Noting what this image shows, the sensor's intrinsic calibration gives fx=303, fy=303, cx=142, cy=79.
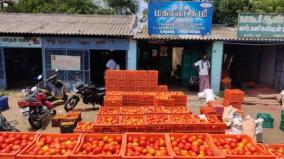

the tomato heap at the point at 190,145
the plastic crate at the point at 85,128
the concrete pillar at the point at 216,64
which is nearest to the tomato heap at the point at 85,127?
the plastic crate at the point at 85,128

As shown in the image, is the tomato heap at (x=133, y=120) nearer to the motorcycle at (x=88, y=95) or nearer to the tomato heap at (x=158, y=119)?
the tomato heap at (x=158, y=119)

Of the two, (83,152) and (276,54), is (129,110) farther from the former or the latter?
(276,54)

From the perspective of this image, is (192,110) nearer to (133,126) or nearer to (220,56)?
(220,56)

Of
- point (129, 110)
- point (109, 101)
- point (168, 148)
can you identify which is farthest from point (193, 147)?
point (109, 101)

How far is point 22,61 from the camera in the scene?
Answer: 18172 mm

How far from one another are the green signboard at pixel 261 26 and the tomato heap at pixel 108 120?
332 inches

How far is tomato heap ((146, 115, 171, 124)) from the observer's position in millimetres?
7207

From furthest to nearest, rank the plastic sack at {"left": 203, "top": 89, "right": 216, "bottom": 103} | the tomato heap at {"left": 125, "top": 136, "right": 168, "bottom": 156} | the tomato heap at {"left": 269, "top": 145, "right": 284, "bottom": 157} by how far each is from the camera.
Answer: the plastic sack at {"left": 203, "top": 89, "right": 216, "bottom": 103} → the tomato heap at {"left": 269, "top": 145, "right": 284, "bottom": 157} → the tomato heap at {"left": 125, "top": 136, "right": 168, "bottom": 156}

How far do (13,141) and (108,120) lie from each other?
8.23 ft

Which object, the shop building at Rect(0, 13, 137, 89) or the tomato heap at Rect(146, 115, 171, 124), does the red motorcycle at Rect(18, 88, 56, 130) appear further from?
the shop building at Rect(0, 13, 137, 89)

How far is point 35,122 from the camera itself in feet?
30.5

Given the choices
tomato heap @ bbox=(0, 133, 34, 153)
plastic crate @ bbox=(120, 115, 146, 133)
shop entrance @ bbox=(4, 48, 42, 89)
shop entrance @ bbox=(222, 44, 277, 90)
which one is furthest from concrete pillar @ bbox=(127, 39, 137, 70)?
tomato heap @ bbox=(0, 133, 34, 153)

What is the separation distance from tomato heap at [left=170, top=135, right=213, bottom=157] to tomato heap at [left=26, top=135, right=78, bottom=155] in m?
1.66

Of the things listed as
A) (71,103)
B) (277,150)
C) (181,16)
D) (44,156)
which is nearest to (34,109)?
(71,103)
